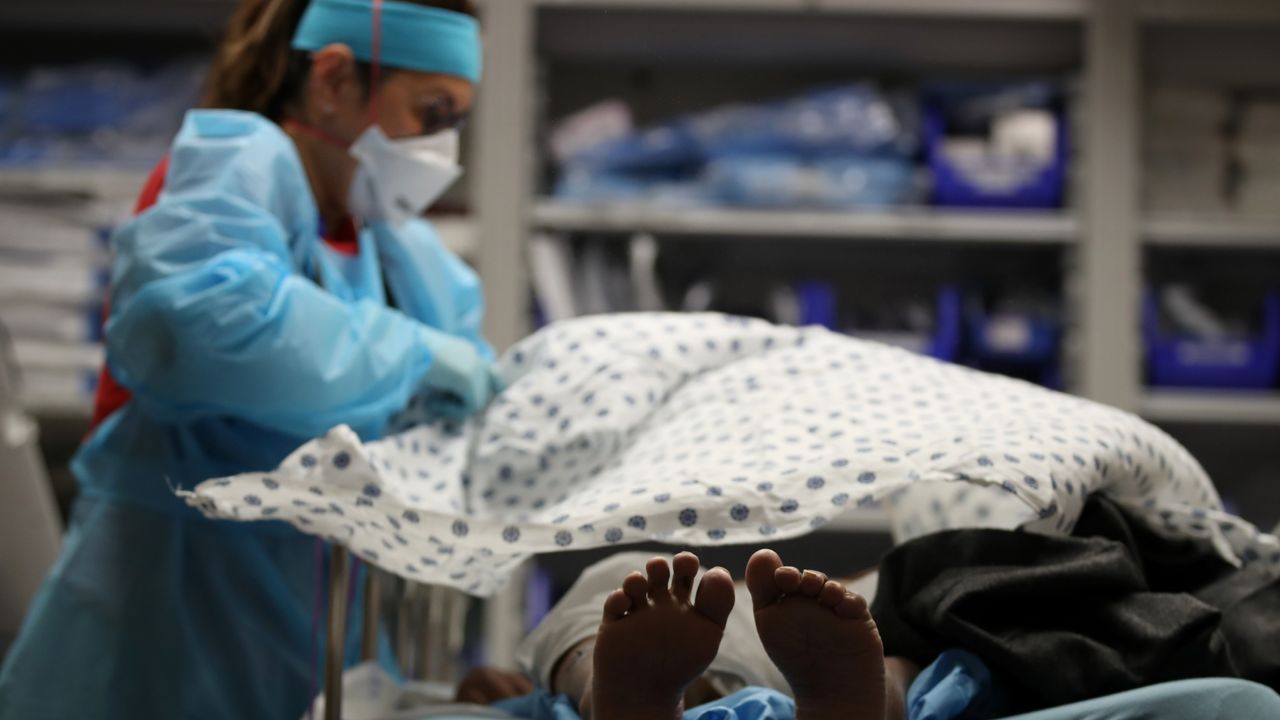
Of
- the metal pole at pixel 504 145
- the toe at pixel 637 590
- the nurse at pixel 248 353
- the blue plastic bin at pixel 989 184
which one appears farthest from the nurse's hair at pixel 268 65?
the blue plastic bin at pixel 989 184

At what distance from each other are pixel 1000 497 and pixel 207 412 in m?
0.77

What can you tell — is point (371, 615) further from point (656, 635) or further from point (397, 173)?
point (656, 635)

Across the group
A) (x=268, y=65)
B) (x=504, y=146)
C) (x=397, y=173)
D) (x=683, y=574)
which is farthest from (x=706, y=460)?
(x=504, y=146)

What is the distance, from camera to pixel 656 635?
0.76 metres

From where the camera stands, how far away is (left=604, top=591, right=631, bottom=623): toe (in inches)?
29.7

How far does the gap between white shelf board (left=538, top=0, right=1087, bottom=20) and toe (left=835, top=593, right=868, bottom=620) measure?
1.88 meters

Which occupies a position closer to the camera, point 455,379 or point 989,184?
point 455,379

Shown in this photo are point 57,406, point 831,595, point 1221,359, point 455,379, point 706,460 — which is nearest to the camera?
point 831,595

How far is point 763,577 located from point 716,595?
3 centimetres

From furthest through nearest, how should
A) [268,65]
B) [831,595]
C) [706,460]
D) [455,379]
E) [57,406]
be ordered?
[57,406]
[268,65]
[455,379]
[706,460]
[831,595]

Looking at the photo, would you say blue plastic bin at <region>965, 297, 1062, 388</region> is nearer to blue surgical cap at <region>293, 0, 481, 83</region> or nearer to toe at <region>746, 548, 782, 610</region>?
blue surgical cap at <region>293, 0, 481, 83</region>

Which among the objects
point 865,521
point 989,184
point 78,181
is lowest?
point 865,521

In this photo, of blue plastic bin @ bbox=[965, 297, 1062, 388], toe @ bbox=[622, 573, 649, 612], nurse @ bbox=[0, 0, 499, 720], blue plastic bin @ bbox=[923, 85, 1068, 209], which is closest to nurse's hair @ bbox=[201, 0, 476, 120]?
nurse @ bbox=[0, 0, 499, 720]

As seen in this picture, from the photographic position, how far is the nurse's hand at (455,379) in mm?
1277
